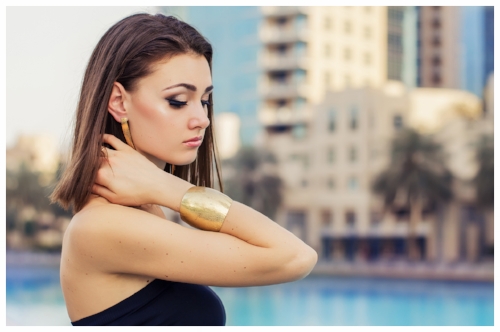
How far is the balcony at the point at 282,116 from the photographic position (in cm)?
4412

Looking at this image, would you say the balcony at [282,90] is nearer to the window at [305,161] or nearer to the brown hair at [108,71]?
the window at [305,161]

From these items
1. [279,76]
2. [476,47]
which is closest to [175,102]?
[279,76]

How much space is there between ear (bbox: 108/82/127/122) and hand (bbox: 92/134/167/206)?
73 mm

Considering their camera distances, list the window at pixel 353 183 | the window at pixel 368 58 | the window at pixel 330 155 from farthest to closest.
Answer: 1. the window at pixel 368 58
2. the window at pixel 330 155
3. the window at pixel 353 183

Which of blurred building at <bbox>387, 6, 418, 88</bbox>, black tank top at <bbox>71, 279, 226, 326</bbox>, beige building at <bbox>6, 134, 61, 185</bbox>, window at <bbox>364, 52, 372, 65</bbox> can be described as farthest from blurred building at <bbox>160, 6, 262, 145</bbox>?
black tank top at <bbox>71, 279, 226, 326</bbox>

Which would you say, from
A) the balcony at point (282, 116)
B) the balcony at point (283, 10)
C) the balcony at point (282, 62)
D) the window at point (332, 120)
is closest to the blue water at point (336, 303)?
the window at point (332, 120)

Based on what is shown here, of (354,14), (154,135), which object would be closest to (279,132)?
(354,14)

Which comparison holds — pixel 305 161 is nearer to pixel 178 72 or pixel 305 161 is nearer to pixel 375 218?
pixel 375 218

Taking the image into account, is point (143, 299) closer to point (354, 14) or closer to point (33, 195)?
point (33, 195)

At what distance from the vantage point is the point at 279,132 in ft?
153

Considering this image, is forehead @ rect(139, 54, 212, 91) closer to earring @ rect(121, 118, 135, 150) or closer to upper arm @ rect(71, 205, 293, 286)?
earring @ rect(121, 118, 135, 150)

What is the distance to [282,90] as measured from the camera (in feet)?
152

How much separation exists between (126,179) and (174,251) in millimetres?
157

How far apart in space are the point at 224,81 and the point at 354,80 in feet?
29.6
